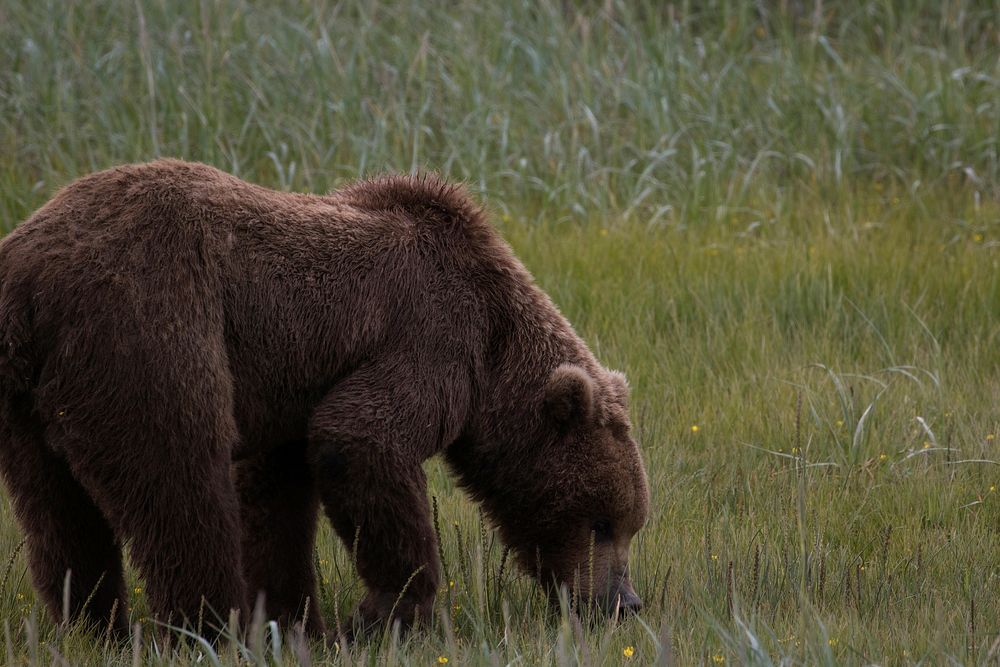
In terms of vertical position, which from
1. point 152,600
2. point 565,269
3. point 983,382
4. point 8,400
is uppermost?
point 8,400

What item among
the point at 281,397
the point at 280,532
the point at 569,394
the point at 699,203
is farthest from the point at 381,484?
the point at 699,203

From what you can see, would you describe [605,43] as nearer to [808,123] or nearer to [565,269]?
[808,123]

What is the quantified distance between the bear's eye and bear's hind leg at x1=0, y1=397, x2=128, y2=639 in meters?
1.80

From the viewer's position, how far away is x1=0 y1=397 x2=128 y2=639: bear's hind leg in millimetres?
4238

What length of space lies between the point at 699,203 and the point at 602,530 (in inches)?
179

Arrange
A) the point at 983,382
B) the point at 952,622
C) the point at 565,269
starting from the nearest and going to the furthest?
the point at 952,622 < the point at 983,382 < the point at 565,269

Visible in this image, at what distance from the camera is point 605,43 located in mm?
11250

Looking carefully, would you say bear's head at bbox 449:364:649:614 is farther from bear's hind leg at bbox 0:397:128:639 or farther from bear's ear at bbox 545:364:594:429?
bear's hind leg at bbox 0:397:128:639

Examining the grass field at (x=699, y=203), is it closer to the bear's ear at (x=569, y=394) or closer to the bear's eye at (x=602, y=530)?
the bear's eye at (x=602, y=530)

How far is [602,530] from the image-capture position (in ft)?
16.4

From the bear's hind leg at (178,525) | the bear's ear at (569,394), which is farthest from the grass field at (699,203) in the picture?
the bear's ear at (569,394)

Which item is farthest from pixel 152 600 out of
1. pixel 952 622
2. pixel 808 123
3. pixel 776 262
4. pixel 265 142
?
pixel 808 123

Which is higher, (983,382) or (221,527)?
(221,527)

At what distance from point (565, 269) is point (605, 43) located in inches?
150
